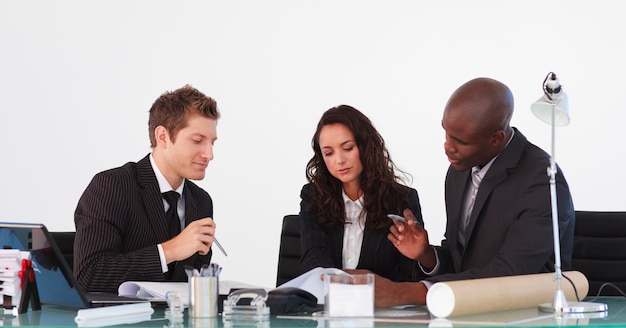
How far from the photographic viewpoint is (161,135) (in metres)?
3.47

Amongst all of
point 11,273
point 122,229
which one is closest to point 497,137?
point 122,229

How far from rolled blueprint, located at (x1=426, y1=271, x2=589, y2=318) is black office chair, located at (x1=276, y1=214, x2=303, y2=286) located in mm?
1404

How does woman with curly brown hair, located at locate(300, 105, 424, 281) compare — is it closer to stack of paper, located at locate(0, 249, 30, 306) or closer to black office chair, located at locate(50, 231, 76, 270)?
black office chair, located at locate(50, 231, 76, 270)

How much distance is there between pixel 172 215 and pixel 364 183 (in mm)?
784

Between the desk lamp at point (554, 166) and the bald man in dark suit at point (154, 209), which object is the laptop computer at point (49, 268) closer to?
the bald man in dark suit at point (154, 209)

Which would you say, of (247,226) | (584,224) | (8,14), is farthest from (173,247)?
(8,14)

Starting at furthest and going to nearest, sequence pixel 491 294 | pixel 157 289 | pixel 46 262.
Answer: pixel 157 289, pixel 46 262, pixel 491 294

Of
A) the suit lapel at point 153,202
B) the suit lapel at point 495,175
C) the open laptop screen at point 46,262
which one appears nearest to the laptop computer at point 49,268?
the open laptop screen at point 46,262

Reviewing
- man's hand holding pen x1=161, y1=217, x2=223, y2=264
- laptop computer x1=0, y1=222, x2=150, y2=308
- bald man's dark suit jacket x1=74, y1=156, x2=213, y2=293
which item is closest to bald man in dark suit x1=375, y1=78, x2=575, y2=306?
man's hand holding pen x1=161, y1=217, x2=223, y2=264

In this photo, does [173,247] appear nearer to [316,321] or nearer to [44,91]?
[316,321]

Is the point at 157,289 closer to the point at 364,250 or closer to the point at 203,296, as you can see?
the point at 203,296

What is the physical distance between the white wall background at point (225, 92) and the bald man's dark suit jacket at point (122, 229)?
2.12m

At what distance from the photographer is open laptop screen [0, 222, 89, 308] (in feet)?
8.20

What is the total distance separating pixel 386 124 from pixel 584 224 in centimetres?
216
